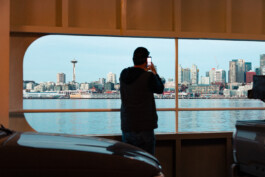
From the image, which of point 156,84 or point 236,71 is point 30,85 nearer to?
point 156,84

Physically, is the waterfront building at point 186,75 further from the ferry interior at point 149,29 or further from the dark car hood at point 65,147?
the dark car hood at point 65,147

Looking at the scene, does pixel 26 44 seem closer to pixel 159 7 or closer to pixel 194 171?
pixel 159 7

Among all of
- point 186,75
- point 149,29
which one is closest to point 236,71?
point 186,75

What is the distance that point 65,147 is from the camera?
1.52 metres

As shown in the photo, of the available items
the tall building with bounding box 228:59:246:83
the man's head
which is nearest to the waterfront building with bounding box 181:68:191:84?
the tall building with bounding box 228:59:246:83

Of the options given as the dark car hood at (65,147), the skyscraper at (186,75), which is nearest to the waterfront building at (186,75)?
the skyscraper at (186,75)

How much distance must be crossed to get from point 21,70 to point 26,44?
1.10 ft

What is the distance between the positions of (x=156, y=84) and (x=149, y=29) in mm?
1382

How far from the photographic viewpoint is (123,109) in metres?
3.65

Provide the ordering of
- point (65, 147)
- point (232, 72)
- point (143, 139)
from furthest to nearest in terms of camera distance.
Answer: point (232, 72)
point (143, 139)
point (65, 147)

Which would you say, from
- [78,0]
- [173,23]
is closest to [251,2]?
[173,23]

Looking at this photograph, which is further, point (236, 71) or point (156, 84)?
point (236, 71)

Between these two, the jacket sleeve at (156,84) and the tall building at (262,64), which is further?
the tall building at (262,64)

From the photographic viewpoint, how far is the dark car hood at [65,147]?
1423 mm
